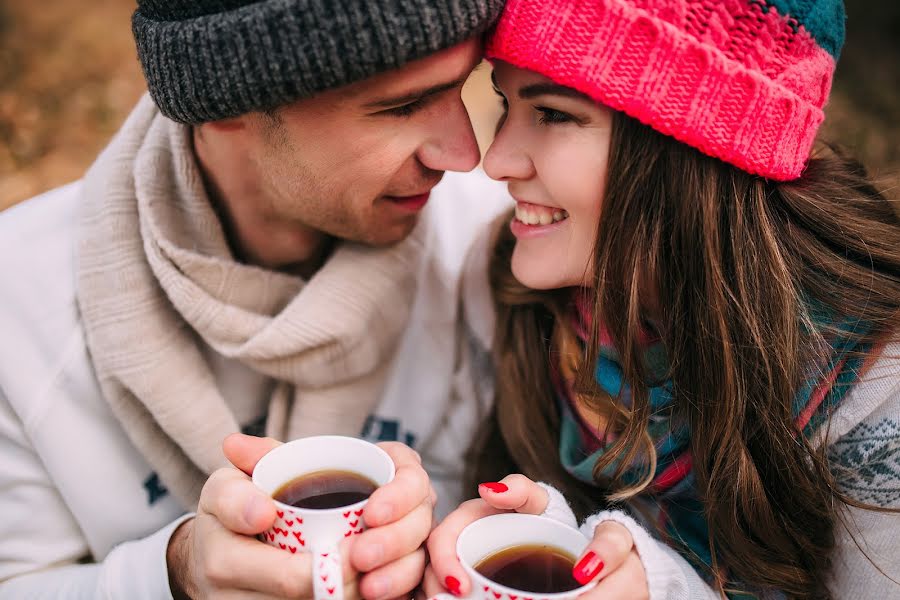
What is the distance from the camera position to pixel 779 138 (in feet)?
4.54

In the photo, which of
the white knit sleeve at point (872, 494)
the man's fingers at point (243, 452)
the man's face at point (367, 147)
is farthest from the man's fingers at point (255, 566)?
the white knit sleeve at point (872, 494)

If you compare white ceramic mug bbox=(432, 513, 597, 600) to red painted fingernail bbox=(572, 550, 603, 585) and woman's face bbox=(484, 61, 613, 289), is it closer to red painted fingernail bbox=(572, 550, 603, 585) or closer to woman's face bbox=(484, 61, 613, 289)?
red painted fingernail bbox=(572, 550, 603, 585)

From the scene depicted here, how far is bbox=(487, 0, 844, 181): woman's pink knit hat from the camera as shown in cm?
129

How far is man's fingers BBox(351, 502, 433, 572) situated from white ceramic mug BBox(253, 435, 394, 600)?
3 centimetres

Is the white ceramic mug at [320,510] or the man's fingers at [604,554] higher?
the white ceramic mug at [320,510]

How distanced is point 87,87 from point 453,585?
4333 mm

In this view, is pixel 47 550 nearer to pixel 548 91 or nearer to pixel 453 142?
pixel 453 142

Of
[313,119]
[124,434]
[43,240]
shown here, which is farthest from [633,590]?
[43,240]

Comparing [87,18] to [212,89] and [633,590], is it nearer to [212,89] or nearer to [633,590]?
[212,89]

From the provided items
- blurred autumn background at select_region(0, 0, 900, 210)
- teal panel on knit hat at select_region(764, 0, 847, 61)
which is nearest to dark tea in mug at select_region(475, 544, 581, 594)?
teal panel on knit hat at select_region(764, 0, 847, 61)

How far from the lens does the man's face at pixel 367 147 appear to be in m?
1.50

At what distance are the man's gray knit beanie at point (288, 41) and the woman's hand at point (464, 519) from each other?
77cm

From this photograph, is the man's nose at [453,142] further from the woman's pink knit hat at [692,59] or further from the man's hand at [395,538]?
the man's hand at [395,538]

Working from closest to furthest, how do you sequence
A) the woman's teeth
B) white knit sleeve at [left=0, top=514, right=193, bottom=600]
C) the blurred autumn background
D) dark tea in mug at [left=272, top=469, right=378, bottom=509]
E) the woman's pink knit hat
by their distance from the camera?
dark tea in mug at [left=272, top=469, right=378, bottom=509] → the woman's pink knit hat → white knit sleeve at [left=0, top=514, right=193, bottom=600] → the woman's teeth → the blurred autumn background
